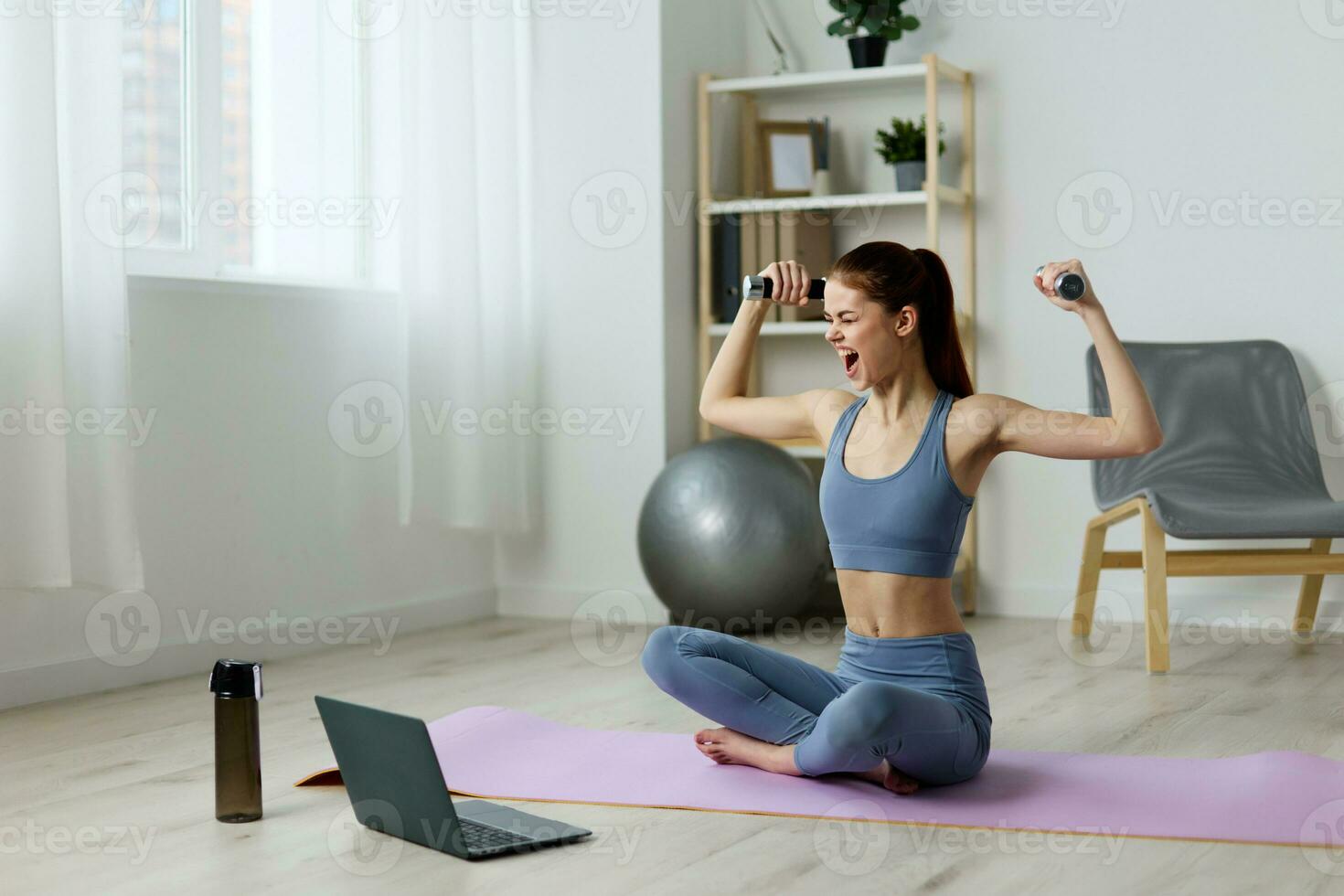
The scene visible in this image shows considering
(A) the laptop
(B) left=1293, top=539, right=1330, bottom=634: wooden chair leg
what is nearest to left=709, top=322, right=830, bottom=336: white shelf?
(B) left=1293, top=539, right=1330, bottom=634: wooden chair leg

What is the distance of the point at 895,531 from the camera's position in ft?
7.08

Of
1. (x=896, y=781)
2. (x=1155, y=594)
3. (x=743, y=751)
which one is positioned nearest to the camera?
(x=896, y=781)

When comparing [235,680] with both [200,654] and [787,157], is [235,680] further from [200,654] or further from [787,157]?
[787,157]

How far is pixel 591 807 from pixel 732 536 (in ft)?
5.14

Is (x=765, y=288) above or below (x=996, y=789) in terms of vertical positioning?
above

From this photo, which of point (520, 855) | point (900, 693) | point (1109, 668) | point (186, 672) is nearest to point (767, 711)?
point (900, 693)

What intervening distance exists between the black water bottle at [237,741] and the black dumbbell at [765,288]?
86 centimetres

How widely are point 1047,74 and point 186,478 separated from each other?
2.47 metres

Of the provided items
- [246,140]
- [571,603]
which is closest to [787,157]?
[571,603]

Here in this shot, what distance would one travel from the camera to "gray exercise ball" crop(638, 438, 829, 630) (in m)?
3.65

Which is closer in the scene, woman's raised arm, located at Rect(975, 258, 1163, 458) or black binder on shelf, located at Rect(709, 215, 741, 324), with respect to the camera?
woman's raised arm, located at Rect(975, 258, 1163, 458)

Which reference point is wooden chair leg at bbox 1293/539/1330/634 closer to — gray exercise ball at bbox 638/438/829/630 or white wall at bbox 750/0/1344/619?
white wall at bbox 750/0/1344/619

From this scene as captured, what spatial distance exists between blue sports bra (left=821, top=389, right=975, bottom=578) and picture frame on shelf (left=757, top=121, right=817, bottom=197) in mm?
2154

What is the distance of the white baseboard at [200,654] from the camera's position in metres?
2.96
